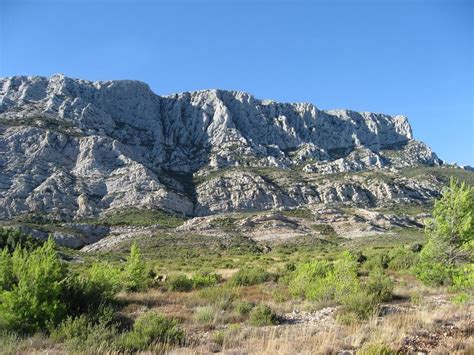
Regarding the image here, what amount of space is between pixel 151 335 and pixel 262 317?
322cm

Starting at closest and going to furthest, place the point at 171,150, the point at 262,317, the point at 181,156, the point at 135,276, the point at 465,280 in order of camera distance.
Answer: the point at 262,317
the point at 465,280
the point at 135,276
the point at 181,156
the point at 171,150

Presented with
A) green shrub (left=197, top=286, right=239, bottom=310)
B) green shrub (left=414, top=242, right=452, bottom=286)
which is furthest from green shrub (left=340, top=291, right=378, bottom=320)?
green shrub (left=414, top=242, right=452, bottom=286)

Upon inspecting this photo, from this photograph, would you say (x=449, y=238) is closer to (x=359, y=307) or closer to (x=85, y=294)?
(x=359, y=307)

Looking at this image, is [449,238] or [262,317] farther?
[449,238]

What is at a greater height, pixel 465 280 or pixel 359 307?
pixel 465 280

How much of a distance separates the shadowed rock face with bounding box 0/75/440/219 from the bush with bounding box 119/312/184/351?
301 ft

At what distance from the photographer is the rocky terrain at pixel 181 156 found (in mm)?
102312

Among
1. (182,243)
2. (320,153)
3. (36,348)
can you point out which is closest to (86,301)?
(36,348)

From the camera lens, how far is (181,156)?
14438cm

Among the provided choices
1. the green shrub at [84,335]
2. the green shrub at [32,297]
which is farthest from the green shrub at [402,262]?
the green shrub at [32,297]

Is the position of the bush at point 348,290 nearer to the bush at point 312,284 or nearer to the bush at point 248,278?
the bush at point 312,284

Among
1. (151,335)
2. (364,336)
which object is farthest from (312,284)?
(151,335)

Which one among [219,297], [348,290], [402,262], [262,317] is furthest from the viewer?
[402,262]

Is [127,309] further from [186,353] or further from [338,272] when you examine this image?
[338,272]
